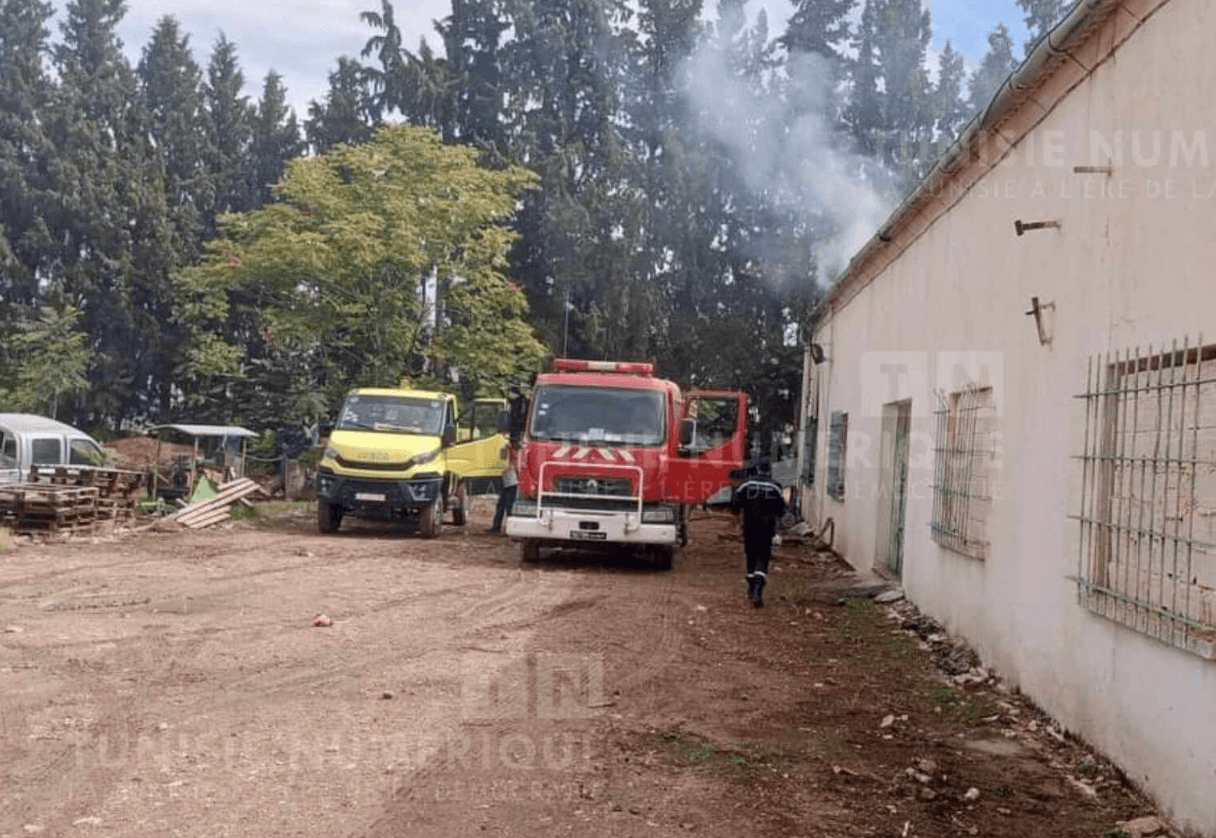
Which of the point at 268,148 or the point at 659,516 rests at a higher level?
the point at 268,148

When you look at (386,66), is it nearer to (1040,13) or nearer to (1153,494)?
(1040,13)

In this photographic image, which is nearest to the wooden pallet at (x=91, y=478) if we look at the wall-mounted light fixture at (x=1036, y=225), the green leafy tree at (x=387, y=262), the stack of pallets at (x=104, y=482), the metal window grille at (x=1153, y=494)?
the stack of pallets at (x=104, y=482)

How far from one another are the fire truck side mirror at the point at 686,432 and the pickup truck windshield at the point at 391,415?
472 centimetres

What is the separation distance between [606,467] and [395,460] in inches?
168

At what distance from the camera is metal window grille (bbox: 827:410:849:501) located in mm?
17175

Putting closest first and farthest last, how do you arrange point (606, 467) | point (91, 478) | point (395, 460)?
point (606, 467), point (91, 478), point (395, 460)

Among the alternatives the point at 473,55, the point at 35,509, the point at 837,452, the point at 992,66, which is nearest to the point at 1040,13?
the point at 992,66

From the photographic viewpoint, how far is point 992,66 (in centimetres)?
3872

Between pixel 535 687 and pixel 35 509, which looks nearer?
pixel 535 687

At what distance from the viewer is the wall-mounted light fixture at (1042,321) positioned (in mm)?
7395

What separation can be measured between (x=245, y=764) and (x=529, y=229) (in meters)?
31.2

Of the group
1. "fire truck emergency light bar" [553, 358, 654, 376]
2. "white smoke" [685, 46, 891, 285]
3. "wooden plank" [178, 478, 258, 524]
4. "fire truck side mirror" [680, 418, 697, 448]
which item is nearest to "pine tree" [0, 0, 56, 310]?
"wooden plank" [178, 478, 258, 524]

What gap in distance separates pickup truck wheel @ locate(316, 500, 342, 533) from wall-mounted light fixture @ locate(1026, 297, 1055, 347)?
12.2 m

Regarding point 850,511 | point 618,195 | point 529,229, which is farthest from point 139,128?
point 850,511
